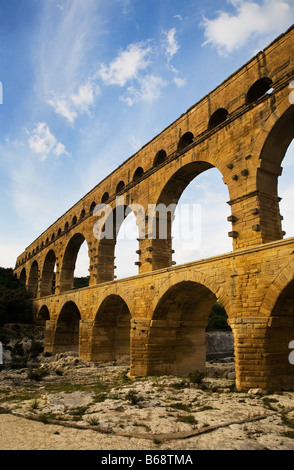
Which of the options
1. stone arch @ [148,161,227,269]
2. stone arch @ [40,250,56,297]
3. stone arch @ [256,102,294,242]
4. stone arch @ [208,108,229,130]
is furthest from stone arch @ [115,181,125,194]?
stone arch @ [40,250,56,297]

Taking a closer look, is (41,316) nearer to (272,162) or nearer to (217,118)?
(217,118)

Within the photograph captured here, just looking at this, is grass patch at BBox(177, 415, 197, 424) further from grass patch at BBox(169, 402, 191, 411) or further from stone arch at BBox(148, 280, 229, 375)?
stone arch at BBox(148, 280, 229, 375)

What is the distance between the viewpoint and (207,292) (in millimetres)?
12219

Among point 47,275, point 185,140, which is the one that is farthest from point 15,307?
point 185,140

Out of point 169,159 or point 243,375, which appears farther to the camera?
point 169,159

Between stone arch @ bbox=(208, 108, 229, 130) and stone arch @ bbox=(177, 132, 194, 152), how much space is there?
56.4 inches

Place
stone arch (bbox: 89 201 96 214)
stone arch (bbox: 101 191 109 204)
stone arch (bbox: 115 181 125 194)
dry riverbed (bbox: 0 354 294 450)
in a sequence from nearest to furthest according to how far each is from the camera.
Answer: dry riverbed (bbox: 0 354 294 450) < stone arch (bbox: 115 181 125 194) < stone arch (bbox: 101 191 109 204) < stone arch (bbox: 89 201 96 214)

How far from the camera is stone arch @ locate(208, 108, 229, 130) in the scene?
12125 mm

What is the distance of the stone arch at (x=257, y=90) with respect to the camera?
10.7 m

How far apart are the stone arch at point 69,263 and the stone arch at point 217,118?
47.2 ft

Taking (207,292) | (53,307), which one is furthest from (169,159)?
(53,307)

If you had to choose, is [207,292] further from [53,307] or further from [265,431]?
[53,307]

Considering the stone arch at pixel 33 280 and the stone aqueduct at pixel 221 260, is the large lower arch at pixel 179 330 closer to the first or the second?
the stone aqueduct at pixel 221 260
